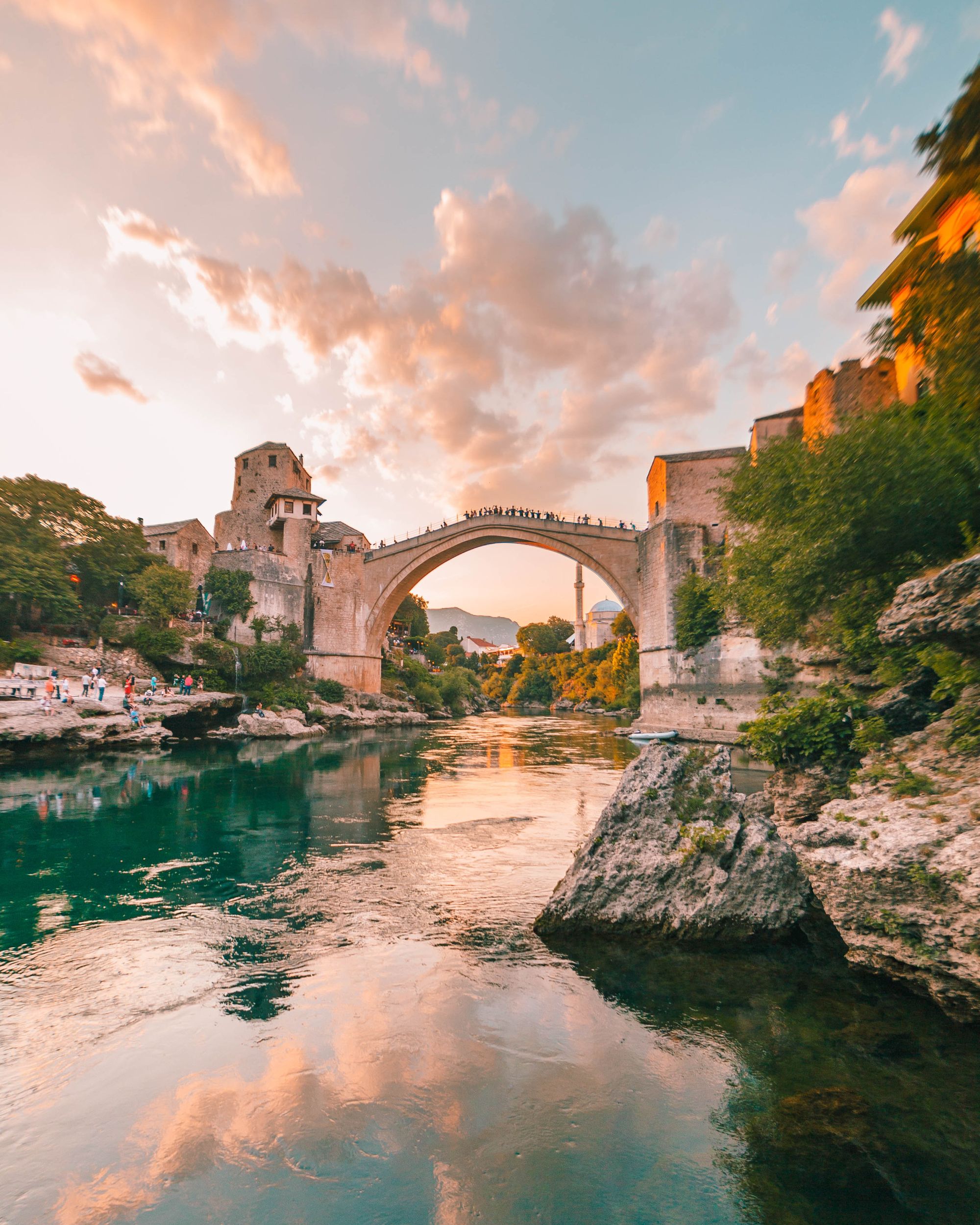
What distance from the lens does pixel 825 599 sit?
28.1 feet

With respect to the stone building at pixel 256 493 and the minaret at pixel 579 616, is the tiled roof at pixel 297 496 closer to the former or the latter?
the stone building at pixel 256 493

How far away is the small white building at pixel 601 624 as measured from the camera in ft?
217

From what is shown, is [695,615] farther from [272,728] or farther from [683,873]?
[683,873]

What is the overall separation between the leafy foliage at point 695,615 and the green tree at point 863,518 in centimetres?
932

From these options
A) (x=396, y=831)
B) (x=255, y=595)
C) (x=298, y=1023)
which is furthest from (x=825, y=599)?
(x=255, y=595)

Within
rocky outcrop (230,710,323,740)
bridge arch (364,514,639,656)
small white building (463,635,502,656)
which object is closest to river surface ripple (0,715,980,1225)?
rocky outcrop (230,710,323,740)

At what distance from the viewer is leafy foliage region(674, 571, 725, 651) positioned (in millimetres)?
20453

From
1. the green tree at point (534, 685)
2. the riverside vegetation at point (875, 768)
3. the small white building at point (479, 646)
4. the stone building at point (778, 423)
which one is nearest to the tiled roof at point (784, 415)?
the stone building at point (778, 423)

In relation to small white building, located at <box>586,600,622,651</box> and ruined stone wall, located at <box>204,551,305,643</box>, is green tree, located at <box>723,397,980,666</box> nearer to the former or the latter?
ruined stone wall, located at <box>204,551,305,643</box>

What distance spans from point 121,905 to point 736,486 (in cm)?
1308

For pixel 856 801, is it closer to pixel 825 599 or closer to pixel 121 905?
pixel 825 599

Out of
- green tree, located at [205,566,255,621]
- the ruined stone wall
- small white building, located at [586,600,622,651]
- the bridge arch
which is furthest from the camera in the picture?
small white building, located at [586,600,622,651]

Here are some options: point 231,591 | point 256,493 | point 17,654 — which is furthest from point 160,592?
point 256,493

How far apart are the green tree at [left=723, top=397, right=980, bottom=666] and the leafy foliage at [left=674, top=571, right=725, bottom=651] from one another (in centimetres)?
932
